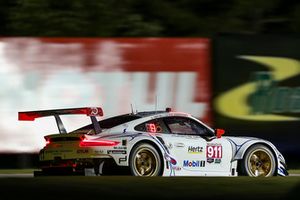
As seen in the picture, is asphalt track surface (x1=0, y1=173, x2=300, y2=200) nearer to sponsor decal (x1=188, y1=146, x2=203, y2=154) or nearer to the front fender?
sponsor decal (x1=188, y1=146, x2=203, y2=154)

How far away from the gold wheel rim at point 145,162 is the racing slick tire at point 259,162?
67.7 inches

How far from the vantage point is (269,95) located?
18.9 meters

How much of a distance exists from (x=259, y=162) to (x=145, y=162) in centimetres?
217

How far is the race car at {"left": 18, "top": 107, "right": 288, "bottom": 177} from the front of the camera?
1345 cm

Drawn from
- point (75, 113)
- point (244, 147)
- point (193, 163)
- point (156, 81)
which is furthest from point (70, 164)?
point (156, 81)

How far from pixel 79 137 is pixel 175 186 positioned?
396 centimetres

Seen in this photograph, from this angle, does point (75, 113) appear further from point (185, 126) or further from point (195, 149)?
point (195, 149)

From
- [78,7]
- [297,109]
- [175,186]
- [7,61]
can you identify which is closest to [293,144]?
[297,109]

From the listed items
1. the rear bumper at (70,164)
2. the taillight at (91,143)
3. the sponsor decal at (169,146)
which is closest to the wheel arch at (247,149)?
the sponsor decal at (169,146)

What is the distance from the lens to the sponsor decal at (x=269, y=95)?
18.8m

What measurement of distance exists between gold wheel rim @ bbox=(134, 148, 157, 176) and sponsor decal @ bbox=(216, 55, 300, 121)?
5209 mm

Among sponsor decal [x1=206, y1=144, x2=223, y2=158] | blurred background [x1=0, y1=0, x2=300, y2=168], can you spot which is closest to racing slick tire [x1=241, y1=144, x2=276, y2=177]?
sponsor decal [x1=206, y1=144, x2=223, y2=158]

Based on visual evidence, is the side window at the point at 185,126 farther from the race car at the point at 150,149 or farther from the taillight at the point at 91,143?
the taillight at the point at 91,143

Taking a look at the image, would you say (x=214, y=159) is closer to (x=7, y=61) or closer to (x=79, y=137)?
(x=79, y=137)
